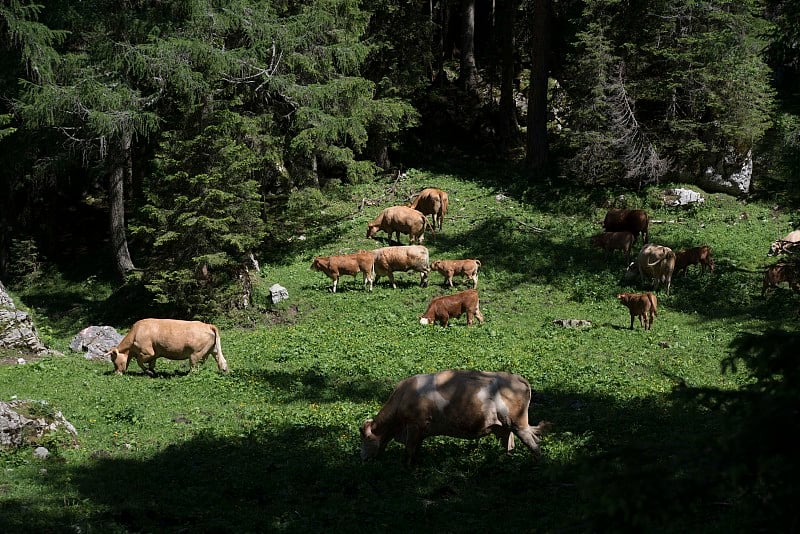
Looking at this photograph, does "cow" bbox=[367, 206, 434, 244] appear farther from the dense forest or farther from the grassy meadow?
the dense forest

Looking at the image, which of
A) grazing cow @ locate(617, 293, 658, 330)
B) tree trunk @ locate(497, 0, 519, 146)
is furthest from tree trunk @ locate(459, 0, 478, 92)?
grazing cow @ locate(617, 293, 658, 330)

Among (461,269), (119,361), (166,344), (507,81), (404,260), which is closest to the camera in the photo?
(166,344)

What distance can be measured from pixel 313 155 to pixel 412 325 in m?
13.4

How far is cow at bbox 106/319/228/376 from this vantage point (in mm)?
17391

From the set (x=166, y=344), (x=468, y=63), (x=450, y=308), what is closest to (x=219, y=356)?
(x=166, y=344)

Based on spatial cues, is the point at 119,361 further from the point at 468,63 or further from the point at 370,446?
the point at 468,63

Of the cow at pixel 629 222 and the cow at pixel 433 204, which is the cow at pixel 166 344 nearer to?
the cow at pixel 433 204

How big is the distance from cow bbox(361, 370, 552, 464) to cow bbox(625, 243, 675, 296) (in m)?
12.8

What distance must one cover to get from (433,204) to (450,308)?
917cm

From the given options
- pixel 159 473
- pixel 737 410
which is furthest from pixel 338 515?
pixel 737 410

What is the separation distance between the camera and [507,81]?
3678cm

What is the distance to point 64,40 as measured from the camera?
2697 cm

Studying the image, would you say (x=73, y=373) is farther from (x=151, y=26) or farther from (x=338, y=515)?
(x=151, y=26)

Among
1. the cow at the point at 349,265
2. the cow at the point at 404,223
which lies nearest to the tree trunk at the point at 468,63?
the cow at the point at 404,223
